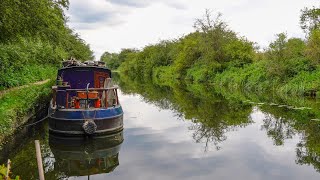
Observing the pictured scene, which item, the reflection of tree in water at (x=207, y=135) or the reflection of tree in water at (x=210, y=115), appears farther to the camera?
the reflection of tree in water at (x=210, y=115)

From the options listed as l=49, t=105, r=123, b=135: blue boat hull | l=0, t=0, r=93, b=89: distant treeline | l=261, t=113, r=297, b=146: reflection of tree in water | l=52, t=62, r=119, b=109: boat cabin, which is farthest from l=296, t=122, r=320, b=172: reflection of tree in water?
l=0, t=0, r=93, b=89: distant treeline

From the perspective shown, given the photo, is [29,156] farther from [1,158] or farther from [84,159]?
[84,159]

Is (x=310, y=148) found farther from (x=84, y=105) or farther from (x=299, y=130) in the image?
(x=84, y=105)

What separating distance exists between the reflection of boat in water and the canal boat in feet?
0.94

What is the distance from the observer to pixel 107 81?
1608 cm

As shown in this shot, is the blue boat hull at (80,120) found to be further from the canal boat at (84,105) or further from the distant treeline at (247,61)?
the distant treeline at (247,61)

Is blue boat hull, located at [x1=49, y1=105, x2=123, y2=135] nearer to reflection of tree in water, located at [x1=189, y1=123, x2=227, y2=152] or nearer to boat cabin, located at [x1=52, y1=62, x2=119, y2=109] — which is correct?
boat cabin, located at [x1=52, y1=62, x2=119, y2=109]

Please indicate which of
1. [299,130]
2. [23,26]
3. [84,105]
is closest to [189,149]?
[84,105]

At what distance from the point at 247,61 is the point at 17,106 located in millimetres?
29378

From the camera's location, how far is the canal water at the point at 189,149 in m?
9.45

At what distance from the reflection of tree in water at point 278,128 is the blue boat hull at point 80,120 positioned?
5833mm

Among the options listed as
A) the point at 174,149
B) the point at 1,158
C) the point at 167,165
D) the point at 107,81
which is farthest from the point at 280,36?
the point at 1,158

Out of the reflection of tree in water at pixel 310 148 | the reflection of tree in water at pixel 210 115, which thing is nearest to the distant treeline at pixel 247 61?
the reflection of tree in water at pixel 210 115

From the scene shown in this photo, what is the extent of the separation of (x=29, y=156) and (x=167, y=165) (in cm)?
409
